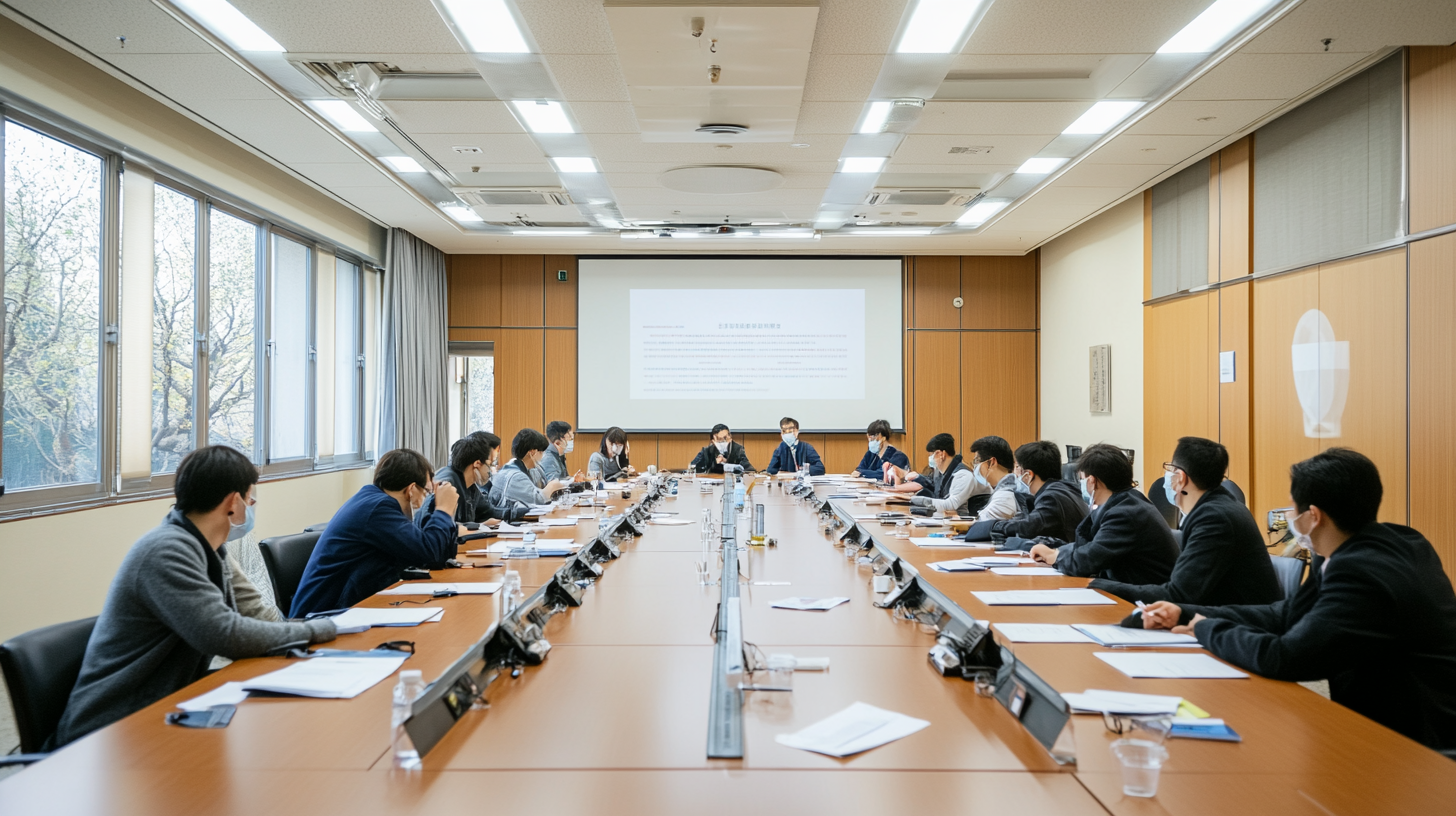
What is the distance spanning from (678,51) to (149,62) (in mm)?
2863

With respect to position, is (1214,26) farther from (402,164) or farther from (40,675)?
(402,164)

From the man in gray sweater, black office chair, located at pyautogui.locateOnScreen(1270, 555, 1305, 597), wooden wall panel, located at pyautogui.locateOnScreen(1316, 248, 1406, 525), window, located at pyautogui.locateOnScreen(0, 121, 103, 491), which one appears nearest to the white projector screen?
wooden wall panel, located at pyautogui.locateOnScreen(1316, 248, 1406, 525)

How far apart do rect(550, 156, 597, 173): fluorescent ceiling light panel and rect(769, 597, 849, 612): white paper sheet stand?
179 inches

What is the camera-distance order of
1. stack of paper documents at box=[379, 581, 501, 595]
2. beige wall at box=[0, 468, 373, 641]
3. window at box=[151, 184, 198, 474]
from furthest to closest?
window at box=[151, 184, 198, 474] → beige wall at box=[0, 468, 373, 641] → stack of paper documents at box=[379, 581, 501, 595]

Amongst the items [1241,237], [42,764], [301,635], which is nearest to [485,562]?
[301,635]

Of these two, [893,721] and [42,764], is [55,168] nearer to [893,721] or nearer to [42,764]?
[42,764]

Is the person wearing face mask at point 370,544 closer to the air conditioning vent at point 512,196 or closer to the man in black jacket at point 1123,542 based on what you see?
the man in black jacket at point 1123,542

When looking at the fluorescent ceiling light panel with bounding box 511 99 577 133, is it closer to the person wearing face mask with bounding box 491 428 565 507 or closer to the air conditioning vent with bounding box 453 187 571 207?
the air conditioning vent with bounding box 453 187 571 207

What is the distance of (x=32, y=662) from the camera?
1930 mm

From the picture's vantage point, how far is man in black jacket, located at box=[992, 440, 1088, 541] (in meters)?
4.30

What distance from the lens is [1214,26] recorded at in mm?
4305

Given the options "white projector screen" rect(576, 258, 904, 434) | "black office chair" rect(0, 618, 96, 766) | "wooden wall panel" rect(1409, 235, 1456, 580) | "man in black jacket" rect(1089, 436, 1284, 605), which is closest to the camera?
"black office chair" rect(0, 618, 96, 766)

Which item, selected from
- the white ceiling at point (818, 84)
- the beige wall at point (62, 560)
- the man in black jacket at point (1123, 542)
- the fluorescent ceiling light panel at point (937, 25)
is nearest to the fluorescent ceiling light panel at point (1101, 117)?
the white ceiling at point (818, 84)

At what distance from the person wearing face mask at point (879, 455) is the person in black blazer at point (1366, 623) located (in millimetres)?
5915
